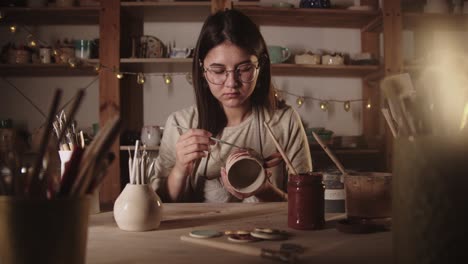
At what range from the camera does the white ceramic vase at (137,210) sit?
89 cm

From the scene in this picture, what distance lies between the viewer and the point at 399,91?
1.66 ft

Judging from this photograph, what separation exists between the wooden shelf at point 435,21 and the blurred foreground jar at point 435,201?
3.07 metres

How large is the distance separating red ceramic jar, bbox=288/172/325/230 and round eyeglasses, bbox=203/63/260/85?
92 cm

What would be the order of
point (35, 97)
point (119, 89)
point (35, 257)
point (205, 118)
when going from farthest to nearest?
point (35, 97) → point (119, 89) → point (205, 118) → point (35, 257)

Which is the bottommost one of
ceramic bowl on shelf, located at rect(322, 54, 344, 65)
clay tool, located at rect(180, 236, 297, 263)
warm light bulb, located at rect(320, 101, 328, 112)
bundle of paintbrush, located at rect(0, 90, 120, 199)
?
clay tool, located at rect(180, 236, 297, 263)

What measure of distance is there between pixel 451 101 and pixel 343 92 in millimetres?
3091

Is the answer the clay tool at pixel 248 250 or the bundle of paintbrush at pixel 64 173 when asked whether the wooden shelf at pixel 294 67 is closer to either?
the clay tool at pixel 248 250

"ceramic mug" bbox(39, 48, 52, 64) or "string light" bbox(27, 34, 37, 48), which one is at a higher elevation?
"string light" bbox(27, 34, 37, 48)

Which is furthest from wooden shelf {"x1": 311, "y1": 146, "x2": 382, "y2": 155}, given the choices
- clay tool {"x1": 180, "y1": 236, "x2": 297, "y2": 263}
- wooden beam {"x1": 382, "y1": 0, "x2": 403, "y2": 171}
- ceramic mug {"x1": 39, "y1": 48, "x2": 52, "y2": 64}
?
clay tool {"x1": 180, "y1": 236, "x2": 297, "y2": 263}

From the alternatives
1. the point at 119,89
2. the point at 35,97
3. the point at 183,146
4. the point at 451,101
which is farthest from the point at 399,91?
the point at 35,97

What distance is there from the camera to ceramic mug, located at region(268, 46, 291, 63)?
3.15 meters

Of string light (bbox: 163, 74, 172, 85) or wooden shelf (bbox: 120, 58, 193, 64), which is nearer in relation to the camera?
wooden shelf (bbox: 120, 58, 193, 64)

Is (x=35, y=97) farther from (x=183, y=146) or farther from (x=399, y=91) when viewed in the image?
(x=399, y=91)

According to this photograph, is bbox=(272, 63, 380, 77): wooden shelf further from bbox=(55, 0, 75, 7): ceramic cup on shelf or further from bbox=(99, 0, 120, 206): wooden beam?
bbox=(55, 0, 75, 7): ceramic cup on shelf
